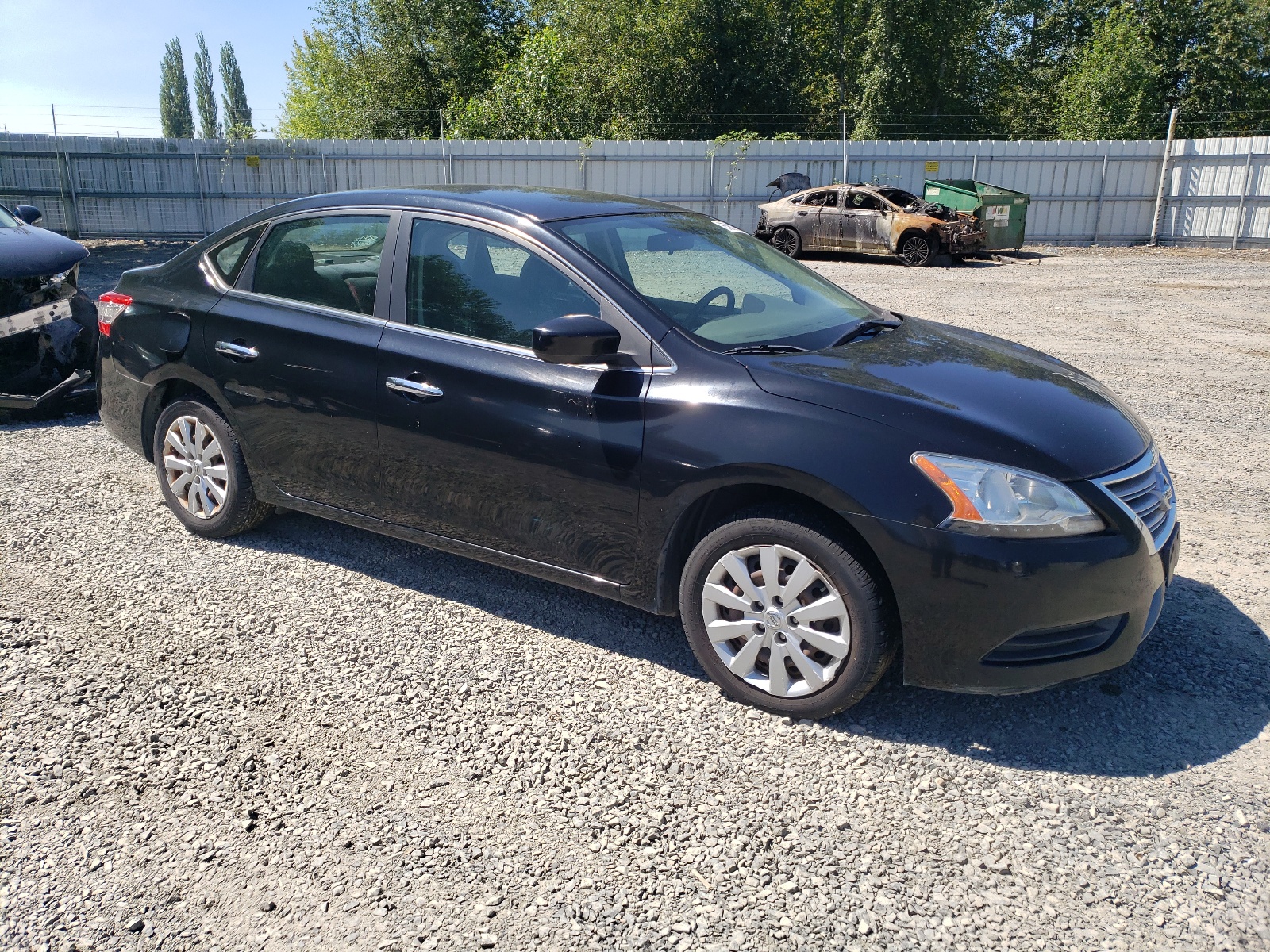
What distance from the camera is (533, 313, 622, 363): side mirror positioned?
3492 mm

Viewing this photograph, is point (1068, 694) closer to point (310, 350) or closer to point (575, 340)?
point (575, 340)

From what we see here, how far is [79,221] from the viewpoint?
77.1ft

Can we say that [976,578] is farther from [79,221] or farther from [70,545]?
[79,221]

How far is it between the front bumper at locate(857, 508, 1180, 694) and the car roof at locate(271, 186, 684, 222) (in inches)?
76.8

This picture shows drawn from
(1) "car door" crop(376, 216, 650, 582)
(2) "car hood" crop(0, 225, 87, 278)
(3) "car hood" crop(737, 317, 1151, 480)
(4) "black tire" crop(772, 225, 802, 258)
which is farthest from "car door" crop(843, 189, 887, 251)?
(1) "car door" crop(376, 216, 650, 582)

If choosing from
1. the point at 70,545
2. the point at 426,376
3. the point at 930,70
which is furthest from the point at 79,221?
the point at 930,70

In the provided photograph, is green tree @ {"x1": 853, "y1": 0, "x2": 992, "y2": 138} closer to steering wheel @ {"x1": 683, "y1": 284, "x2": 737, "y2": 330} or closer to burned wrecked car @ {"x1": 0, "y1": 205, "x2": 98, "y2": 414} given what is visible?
burned wrecked car @ {"x1": 0, "y1": 205, "x2": 98, "y2": 414}

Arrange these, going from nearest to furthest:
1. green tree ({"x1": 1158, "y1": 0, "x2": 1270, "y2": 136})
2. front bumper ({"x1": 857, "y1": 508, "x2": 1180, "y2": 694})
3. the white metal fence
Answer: front bumper ({"x1": 857, "y1": 508, "x2": 1180, "y2": 694}) → the white metal fence → green tree ({"x1": 1158, "y1": 0, "x2": 1270, "y2": 136})

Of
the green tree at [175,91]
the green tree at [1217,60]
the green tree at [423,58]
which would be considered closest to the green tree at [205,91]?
the green tree at [175,91]

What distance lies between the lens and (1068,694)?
364cm

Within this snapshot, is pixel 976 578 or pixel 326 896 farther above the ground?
pixel 976 578

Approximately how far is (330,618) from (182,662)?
0.60 meters

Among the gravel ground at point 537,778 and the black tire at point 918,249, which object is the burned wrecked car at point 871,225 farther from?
the gravel ground at point 537,778

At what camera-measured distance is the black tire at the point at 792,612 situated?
3.21 metres
